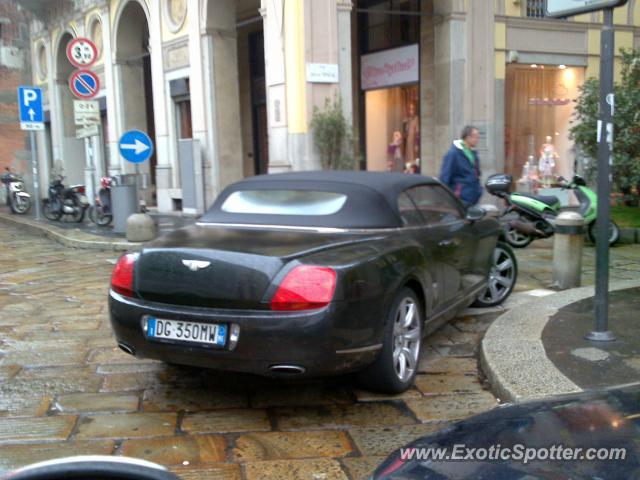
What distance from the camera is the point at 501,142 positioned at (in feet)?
50.2

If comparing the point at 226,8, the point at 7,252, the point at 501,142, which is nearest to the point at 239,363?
the point at 7,252

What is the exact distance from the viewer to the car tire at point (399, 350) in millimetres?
3936

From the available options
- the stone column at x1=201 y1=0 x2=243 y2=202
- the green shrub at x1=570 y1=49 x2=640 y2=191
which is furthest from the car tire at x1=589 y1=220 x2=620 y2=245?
the stone column at x1=201 y1=0 x2=243 y2=202

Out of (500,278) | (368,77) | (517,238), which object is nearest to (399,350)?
(500,278)

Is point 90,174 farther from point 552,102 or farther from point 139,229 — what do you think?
point 552,102

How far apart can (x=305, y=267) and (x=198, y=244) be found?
76 centimetres

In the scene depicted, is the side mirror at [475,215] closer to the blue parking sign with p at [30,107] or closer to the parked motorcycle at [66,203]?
the parked motorcycle at [66,203]

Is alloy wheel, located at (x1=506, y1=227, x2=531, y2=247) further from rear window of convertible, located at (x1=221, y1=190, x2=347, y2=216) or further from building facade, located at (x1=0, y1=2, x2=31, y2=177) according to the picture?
building facade, located at (x1=0, y1=2, x2=31, y2=177)

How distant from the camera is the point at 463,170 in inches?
314

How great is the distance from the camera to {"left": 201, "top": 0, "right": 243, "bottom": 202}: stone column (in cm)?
1584

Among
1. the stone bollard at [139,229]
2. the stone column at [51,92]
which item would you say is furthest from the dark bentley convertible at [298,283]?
the stone column at [51,92]

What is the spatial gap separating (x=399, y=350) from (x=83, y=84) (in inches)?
411

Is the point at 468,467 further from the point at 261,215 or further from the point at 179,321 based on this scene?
the point at 261,215

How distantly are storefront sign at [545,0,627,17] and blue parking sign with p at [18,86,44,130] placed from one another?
45.9 feet
